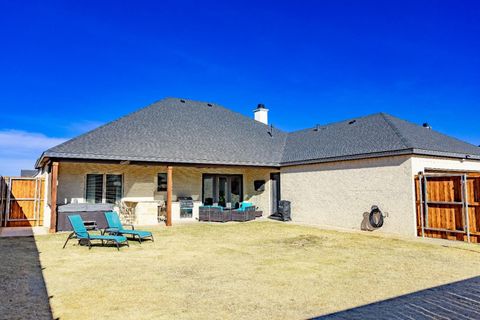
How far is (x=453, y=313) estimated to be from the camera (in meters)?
4.28

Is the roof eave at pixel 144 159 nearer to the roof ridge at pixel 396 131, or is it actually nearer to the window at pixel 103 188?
the window at pixel 103 188

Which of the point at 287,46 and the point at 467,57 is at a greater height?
the point at 287,46

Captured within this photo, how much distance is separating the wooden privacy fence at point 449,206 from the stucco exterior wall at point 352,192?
341 millimetres

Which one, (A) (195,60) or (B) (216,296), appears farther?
(A) (195,60)

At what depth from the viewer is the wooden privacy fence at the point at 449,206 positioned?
32.7 ft

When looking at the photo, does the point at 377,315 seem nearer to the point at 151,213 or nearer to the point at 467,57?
the point at 151,213

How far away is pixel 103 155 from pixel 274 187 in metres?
9.17

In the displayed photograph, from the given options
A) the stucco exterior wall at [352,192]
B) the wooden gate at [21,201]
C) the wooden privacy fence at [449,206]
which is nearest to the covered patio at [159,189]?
the wooden gate at [21,201]

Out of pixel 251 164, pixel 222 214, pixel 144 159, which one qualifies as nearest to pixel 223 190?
pixel 222 214

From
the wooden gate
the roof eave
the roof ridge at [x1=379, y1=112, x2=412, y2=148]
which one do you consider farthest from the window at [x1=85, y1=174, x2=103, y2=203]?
the roof ridge at [x1=379, y1=112, x2=412, y2=148]

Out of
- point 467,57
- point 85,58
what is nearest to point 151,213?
point 85,58

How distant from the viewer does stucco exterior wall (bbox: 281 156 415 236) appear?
11.9m

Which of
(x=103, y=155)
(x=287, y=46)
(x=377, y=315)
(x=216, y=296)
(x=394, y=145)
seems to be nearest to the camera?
(x=377, y=315)

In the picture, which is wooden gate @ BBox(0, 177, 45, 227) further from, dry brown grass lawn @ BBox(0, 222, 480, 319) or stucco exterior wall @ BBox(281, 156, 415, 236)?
stucco exterior wall @ BBox(281, 156, 415, 236)
